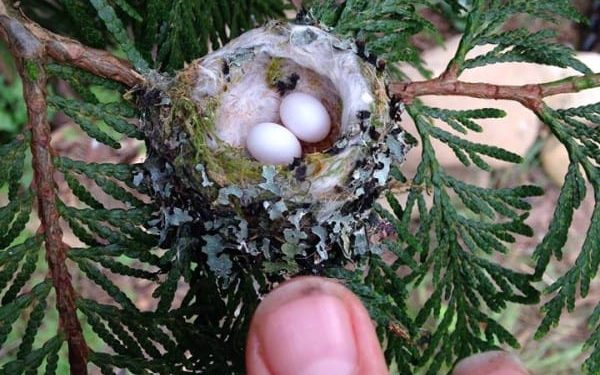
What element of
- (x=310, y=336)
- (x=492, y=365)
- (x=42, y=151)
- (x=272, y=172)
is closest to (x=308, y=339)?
(x=310, y=336)

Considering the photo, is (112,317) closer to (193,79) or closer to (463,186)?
(193,79)

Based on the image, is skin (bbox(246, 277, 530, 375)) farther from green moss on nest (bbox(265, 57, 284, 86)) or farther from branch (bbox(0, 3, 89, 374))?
green moss on nest (bbox(265, 57, 284, 86))

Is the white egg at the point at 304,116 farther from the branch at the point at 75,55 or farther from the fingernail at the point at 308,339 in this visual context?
the fingernail at the point at 308,339

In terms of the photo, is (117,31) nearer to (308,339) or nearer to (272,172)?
(272,172)

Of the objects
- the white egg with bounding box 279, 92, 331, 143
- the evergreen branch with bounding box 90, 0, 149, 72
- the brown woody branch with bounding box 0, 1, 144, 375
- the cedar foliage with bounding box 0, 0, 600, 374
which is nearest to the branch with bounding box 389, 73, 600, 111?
the cedar foliage with bounding box 0, 0, 600, 374

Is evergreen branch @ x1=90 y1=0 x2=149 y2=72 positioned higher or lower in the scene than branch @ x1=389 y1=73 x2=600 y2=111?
higher

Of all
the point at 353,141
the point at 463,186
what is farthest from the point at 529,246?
the point at 353,141
